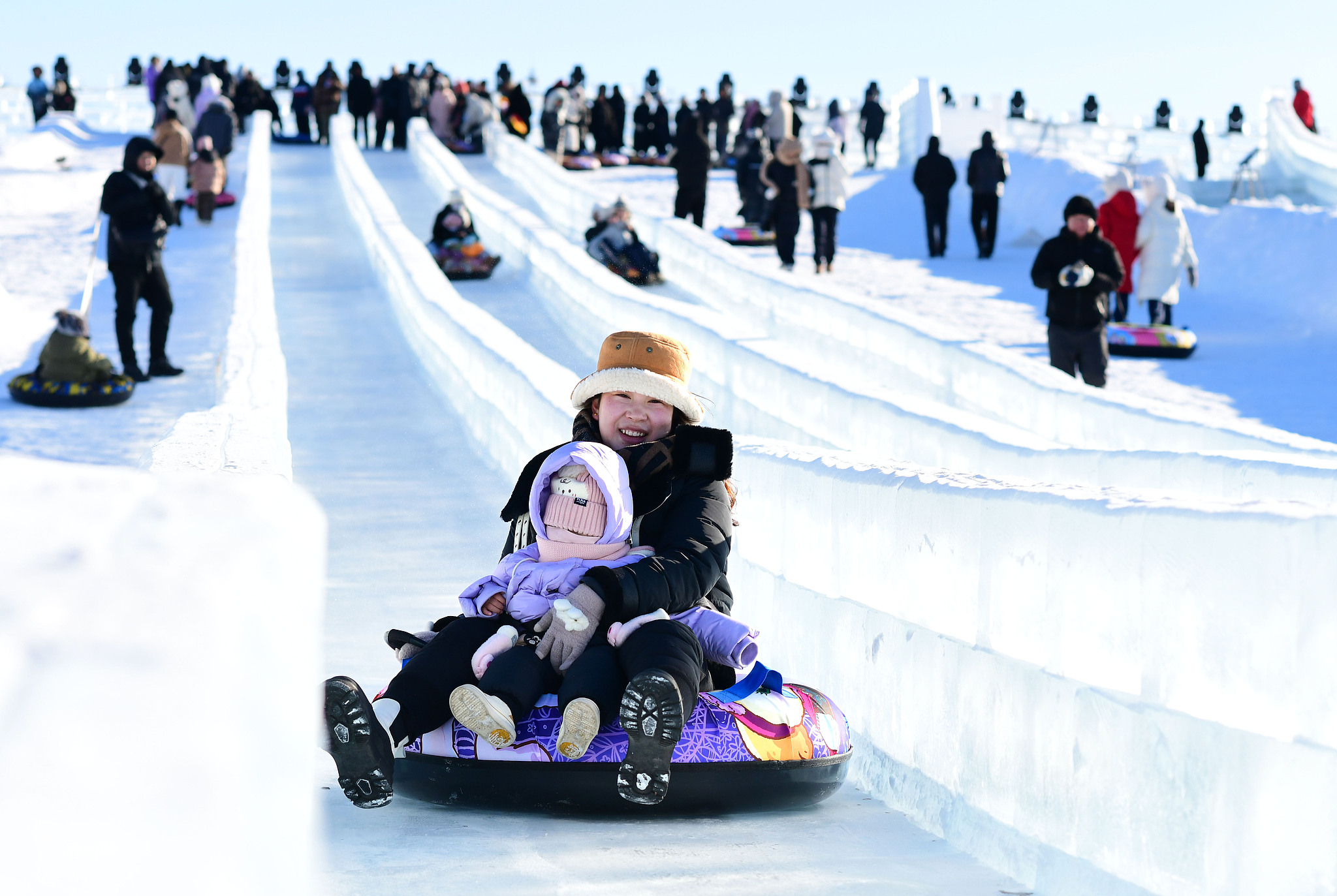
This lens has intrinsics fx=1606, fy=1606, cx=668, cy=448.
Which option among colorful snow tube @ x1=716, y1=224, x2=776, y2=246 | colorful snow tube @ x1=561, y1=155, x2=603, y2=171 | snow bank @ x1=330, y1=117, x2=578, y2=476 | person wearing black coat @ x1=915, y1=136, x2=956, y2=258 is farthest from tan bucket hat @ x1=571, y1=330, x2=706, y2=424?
colorful snow tube @ x1=561, y1=155, x2=603, y2=171

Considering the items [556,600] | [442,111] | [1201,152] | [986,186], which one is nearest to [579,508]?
[556,600]

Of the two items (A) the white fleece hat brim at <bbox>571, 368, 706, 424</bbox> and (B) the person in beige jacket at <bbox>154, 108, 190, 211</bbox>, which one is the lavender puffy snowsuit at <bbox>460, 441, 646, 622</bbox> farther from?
(B) the person in beige jacket at <bbox>154, 108, 190, 211</bbox>

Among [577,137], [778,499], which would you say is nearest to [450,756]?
[778,499]

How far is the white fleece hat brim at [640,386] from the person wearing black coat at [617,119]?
1021 inches

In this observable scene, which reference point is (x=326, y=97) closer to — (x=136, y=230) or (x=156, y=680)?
(x=136, y=230)

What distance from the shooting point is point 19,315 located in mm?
16250

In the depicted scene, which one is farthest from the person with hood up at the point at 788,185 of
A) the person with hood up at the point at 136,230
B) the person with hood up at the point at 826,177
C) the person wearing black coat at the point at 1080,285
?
the person with hood up at the point at 136,230

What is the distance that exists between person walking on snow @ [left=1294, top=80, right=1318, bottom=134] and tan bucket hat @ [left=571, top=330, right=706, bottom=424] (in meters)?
27.0

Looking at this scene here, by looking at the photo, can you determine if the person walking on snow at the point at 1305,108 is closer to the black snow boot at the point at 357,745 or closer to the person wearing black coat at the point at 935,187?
the person wearing black coat at the point at 935,187

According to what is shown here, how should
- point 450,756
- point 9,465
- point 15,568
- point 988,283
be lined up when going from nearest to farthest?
point 15,568 → point 9,465 → point 450,756 → point 988,283

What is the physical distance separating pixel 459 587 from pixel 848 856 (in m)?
3.00

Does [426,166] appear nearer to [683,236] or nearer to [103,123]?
[683,236]

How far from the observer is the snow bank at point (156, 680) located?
136cm

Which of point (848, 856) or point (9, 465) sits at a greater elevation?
point (9, 465)
